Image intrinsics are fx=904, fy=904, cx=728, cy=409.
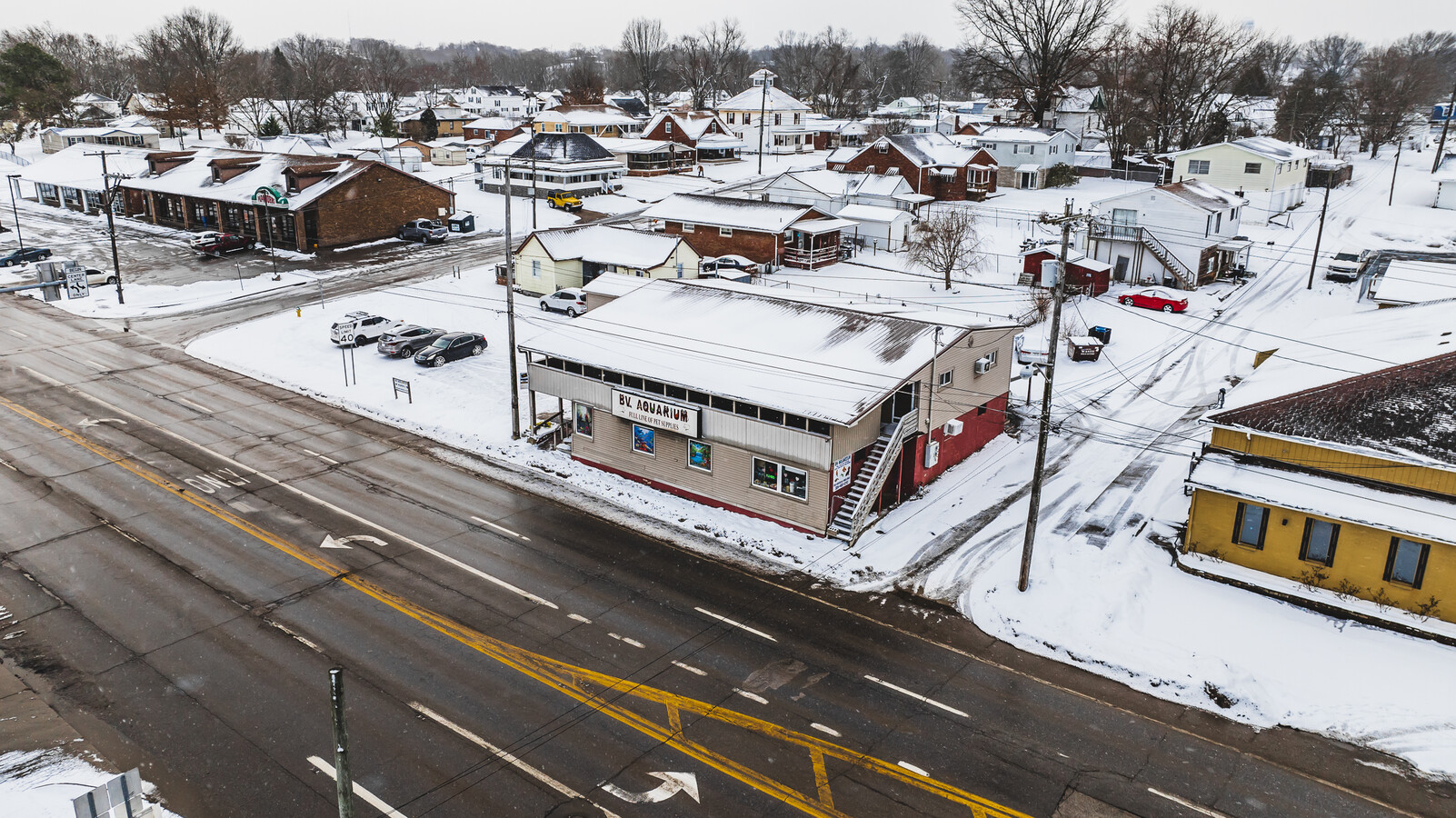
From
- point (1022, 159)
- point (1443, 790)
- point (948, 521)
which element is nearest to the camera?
point (1443, 790)

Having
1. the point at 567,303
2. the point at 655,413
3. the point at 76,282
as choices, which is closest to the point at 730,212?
the point at 567,303

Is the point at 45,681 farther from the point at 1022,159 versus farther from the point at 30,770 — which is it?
the point at 1022,159

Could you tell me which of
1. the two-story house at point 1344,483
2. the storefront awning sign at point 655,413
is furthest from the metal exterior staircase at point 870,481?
the two-story house at point 1344,483

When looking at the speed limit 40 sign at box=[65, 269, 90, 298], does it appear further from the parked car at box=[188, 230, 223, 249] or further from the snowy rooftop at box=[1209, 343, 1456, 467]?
the snowy rooftop at box=[1209, 343, 1456, 467]

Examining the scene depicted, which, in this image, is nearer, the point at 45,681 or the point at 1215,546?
the point at 45,681

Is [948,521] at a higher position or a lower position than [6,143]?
lower

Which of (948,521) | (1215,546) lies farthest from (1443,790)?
(948,521)

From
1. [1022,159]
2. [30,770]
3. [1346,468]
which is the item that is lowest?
[30,770]

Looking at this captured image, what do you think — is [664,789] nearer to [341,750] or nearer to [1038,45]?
[341,750]

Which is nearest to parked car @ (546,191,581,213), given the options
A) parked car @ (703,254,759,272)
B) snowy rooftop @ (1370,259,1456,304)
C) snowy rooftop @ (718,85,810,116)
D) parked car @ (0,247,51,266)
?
parked car @ (703,254,759,272)
